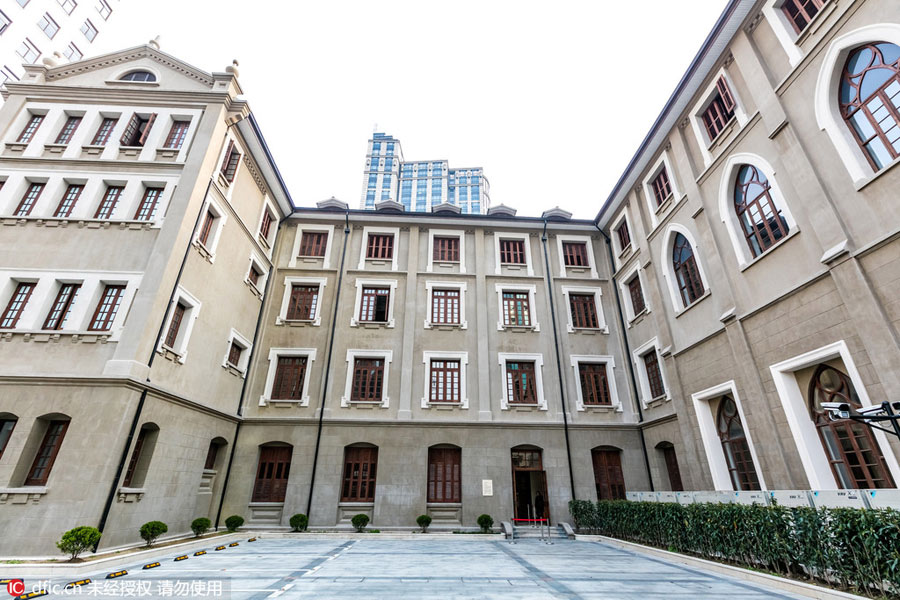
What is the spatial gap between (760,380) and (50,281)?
21447 mm

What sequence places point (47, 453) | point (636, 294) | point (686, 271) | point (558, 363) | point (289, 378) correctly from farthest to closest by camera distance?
point (636, 294) → point (558, 363) → point (289, 378) → point (686, 271) → point (47, 453)

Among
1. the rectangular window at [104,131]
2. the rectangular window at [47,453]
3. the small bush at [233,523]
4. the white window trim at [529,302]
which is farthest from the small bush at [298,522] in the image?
the rectangular window at [104,131]

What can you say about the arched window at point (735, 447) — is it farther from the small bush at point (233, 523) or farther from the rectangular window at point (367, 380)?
the small bush at point (233, 523)

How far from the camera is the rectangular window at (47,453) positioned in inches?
409

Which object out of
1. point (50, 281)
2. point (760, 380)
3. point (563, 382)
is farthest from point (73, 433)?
point (760, 380)

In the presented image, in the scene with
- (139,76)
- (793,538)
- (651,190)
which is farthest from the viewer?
(651,190)

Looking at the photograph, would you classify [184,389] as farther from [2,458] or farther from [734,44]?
[734,44]

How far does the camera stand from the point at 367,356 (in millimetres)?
18453

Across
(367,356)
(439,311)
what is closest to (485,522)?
(367,356)

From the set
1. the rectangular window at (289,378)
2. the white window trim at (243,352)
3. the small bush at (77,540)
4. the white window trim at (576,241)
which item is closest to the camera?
the small bush at (77,540)

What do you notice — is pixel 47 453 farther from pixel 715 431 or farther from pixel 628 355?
pixel 628 355

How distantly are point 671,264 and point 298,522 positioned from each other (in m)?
17.7

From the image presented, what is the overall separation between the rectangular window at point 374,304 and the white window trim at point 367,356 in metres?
1.67

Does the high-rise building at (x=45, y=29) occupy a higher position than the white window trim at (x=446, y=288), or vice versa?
the high-rise building at (x=45, y=29)
